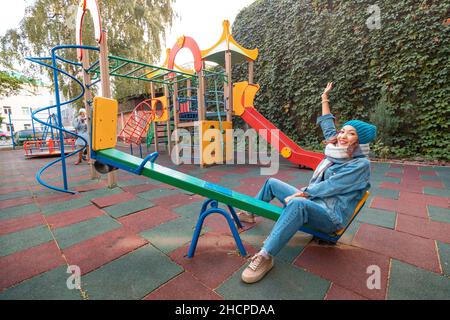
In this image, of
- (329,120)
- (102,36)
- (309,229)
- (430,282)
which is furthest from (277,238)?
(102,36)

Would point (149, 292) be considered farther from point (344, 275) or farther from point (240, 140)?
point (240, 140)

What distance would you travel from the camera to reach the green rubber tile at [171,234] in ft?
5.90

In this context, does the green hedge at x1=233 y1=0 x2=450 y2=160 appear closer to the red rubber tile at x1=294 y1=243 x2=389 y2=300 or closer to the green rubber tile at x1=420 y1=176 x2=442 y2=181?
the green rubber tile at x1=420 y1=176 x2=442 y2=181

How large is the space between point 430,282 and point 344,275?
50cm

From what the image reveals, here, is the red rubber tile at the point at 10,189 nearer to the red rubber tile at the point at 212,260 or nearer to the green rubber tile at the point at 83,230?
the green rubber tile at the point at 83,230

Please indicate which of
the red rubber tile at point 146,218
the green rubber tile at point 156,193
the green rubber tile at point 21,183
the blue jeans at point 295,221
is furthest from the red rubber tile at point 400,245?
the green rubber tile at point 21,183

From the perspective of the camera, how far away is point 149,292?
4.21 feet

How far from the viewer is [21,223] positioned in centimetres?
222

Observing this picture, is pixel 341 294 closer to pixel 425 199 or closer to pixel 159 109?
pixel 425 199

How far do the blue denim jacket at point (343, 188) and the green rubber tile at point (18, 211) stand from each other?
3.06m

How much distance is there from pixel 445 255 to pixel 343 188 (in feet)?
3.30

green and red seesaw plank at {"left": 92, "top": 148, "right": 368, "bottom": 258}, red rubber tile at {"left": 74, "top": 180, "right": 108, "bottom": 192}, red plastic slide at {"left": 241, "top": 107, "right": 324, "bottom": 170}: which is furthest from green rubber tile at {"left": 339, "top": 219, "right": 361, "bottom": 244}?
red rubber tile at {"left": 74, "top": 180, "right": 108, "bottom": 192}

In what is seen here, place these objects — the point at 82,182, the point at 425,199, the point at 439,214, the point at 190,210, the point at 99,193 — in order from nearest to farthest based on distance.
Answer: the point at 439,214
the point at 190,210
the point at 425,199
the point at 99,193
the point at 82,182

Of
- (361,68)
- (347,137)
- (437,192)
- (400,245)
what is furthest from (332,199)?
(361,68)
